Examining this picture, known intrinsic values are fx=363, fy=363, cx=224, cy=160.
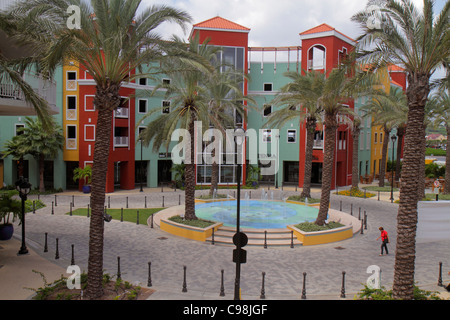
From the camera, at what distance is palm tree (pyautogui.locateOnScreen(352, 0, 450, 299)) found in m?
10.1

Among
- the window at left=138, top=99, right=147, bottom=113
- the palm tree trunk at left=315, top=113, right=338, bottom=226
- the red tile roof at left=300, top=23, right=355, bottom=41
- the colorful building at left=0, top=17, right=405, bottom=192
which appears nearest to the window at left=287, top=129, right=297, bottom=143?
the colorful building at left=0, top=17, right=405, bottom=192

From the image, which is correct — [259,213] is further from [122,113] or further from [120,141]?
[122,113]

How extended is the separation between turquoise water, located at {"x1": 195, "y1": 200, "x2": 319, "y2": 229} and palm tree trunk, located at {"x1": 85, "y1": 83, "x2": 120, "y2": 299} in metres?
10.6

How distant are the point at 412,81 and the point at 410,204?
3564mm

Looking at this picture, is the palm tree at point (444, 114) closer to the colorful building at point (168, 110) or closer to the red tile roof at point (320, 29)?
→ the colorful building at point (168, 110)

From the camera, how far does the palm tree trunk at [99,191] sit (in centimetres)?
1076

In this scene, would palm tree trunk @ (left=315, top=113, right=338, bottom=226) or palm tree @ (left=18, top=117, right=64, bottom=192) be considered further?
palm tree @ (left=18, top=117, right=64, bottom=192)

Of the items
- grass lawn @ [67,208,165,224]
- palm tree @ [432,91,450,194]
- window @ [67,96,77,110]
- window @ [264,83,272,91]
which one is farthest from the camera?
window @ [264,83,272,91]

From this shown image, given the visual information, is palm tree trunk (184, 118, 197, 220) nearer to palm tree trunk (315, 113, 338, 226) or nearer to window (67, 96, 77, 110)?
palm tree trunk (315, 113, 338, 226)

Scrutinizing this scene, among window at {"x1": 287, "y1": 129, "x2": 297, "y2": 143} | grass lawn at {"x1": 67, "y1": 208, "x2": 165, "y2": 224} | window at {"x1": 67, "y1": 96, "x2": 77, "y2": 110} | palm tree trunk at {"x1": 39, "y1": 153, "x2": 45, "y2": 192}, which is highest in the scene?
window at {"x1": 67, "y1": 96, "x2": 77, "y2": 110}

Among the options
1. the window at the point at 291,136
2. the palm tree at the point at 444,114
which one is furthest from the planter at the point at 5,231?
the palm tree at the point at 444,114

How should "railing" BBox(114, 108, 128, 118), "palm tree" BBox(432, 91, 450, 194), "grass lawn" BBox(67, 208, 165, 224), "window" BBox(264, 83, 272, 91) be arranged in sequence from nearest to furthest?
"grass lawn" BBox(67, 208, 165, 224) < "palm tree" BBox(432, 91, 450, 194) < "railing" BBox(114, 108, 128, 118) < "window" BBox(264, 83, 272, 91)
